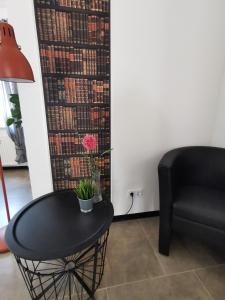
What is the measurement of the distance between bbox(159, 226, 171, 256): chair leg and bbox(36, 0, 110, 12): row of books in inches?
67.5

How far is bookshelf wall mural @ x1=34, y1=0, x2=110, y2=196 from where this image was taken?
4.37ft

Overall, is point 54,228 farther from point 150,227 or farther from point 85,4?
point 85,4

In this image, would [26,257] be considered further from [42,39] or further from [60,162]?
[42,39]

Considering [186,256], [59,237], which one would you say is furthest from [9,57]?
[186,256]

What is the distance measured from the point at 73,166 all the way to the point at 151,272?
3.37 ft

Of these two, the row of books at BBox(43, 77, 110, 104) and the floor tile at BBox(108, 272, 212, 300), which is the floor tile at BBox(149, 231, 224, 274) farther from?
the row of books at BBox(43, 77, 110, 104)

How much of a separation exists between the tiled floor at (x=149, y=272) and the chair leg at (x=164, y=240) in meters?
0.05

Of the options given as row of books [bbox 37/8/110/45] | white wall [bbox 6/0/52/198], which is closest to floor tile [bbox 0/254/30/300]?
white wall [bbox 6/0/52/198]

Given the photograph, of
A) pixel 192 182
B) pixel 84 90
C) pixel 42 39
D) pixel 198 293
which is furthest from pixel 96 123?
pixel 198 293

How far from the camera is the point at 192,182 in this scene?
1.68 meters

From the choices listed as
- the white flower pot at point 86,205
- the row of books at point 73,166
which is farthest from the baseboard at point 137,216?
the white flower pot at point 86,205

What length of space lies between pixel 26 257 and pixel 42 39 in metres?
1.36

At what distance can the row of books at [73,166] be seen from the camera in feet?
5.35

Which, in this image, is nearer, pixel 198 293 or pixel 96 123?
pixel 198 293
